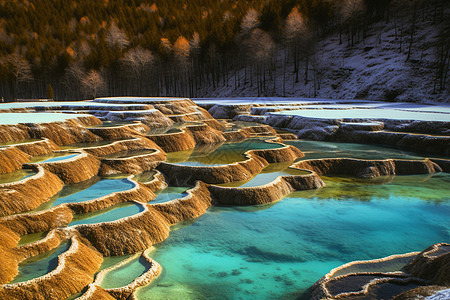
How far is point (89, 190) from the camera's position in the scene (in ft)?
40.6

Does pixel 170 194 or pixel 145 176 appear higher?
pixel 145 176

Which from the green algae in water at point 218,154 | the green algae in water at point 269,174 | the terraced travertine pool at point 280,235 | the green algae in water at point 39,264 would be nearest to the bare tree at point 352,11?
the green algae in water at point 218,154

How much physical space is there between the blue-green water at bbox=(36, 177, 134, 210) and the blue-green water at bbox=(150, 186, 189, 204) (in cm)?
103

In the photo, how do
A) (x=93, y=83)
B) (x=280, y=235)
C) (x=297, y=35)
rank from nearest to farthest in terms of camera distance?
(x=280, y=235), (x=297, y=35), (x=93, y=83)

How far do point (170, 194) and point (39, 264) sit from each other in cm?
577

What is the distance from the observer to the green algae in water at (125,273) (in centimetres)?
784

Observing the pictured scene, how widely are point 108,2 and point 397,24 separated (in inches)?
4057

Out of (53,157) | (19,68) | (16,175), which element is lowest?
(16,175)

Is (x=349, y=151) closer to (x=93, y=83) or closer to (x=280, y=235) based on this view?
(x=280, y=235)

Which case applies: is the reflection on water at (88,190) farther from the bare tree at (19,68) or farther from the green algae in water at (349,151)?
the bare tree at (19,68)

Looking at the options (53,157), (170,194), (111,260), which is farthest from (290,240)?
(53,157)

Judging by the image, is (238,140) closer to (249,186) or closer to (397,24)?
(249,186)

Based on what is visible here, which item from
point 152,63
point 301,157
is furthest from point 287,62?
point 301,157

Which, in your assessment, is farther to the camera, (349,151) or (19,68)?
(19,68)
